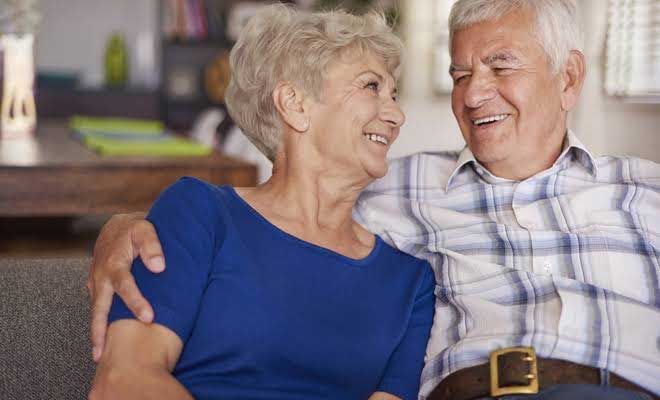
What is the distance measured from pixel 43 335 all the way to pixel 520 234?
2.97ft

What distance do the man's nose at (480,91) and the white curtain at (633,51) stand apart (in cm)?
216

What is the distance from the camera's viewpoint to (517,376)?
156cm

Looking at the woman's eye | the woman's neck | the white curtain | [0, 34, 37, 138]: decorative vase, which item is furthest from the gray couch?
the white curtain

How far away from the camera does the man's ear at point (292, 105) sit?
170cm

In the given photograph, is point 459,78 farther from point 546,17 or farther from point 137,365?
point 137,365

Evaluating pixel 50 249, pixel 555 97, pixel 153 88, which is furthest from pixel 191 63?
pixel 555 97

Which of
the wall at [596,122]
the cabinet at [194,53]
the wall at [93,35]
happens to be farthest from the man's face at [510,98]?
the wall at [93,35]

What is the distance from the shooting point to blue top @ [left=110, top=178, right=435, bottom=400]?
148 centimetres

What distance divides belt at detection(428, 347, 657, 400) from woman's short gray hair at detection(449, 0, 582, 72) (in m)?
0.66

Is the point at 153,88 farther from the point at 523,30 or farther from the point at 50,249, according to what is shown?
the point at 523,30

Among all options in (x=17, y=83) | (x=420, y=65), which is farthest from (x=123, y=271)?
(x=420, y=65)

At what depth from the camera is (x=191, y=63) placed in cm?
707

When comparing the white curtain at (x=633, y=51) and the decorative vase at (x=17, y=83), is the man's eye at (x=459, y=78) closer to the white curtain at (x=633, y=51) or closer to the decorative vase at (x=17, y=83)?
the white curtain at (x=633, y=51)

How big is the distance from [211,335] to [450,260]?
1.71ft
